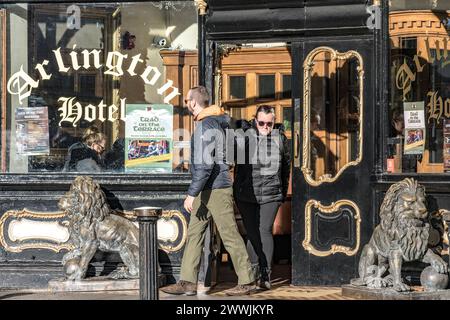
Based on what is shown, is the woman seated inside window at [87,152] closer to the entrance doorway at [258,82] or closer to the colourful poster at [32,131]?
the colourful poster at [32,131]

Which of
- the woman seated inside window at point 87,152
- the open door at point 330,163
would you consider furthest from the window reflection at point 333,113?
the woman seated inside window at point 87,152

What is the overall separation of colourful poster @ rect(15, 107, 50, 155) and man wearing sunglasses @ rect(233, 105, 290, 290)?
2.07 m

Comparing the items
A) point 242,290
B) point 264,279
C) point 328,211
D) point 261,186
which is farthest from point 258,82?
point 242,290

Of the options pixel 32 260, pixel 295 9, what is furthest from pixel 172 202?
pixel 295 9

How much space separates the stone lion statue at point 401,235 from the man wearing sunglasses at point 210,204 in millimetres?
1240

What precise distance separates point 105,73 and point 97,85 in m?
0.15

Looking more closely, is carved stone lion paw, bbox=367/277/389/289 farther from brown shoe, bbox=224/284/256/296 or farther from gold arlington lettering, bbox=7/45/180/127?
gold arlington lettering, bbox=7/45/180/127

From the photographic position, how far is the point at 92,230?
11781mm

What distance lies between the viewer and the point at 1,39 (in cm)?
1254

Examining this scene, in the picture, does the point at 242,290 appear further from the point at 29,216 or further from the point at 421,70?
the point at 421,70

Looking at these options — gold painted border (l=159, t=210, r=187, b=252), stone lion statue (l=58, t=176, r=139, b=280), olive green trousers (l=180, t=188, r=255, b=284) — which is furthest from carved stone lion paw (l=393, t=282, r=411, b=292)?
stone lion statue (l=58, t=176, r=139, b=280)

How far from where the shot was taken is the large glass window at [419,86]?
11.7 m

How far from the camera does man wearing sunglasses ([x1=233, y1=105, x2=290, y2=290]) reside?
39.1ft
